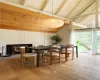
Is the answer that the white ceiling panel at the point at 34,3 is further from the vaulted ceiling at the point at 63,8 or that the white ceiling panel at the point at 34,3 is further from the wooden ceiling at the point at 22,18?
the wooden ceiling at the point at 22,18

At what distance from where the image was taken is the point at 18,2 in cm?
495

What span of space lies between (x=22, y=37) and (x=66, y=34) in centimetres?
342

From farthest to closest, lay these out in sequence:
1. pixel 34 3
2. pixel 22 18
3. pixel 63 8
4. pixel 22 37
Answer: pixel 22 37 → pixel 63 8 → pixel 34 3 → pixel 22 18

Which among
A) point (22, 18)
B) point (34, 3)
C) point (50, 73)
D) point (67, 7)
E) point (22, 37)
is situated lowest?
point (50, 73)

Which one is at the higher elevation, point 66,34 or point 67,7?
point 67,7

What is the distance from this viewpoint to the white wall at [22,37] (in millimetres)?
5884

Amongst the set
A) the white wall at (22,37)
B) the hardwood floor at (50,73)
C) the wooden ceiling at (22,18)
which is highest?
the wooden ceiling at (22,18)

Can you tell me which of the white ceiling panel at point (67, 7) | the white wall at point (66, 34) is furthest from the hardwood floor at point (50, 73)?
the white wall at point (66, 34)

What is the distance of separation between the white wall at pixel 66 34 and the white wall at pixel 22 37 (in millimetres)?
922

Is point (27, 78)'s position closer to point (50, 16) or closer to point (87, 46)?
point (50, 16)

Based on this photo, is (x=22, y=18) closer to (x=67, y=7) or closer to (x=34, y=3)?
(x=34, y=3)

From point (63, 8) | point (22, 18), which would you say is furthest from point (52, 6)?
point (22, 18)

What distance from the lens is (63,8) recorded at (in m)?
6.31

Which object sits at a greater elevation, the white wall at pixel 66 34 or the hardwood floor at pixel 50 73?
the white wall at pixel 66 34
